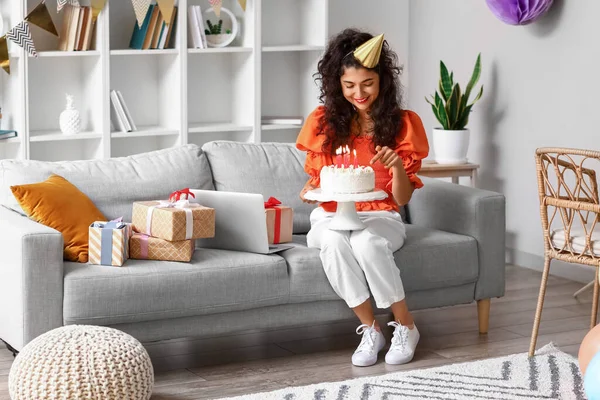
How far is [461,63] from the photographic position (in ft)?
18.1

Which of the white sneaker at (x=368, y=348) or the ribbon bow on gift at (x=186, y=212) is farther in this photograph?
the white sneaker at (x=368, y=348)

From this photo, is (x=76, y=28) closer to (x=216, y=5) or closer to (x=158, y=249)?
(x=216, y=5)

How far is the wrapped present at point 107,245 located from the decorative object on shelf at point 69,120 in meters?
1.85

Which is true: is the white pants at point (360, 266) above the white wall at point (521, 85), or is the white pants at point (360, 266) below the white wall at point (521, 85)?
below

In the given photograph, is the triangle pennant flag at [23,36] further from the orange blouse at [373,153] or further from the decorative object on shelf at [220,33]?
the orange blouse at [373,153]

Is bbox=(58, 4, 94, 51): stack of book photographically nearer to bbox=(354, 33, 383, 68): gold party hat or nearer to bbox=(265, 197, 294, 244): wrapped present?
bbox=(265, 197, 294, 244): wrapped present

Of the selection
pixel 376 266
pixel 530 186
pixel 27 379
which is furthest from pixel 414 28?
pixel 27 379

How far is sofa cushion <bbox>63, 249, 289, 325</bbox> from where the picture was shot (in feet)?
10.1

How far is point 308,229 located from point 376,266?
588 mm

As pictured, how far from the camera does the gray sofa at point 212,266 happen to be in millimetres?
3068

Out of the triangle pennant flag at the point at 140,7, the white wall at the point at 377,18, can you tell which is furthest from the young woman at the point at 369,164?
the white wall at the point at 377,18

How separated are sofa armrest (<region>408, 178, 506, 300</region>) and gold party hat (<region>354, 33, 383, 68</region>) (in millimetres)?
654

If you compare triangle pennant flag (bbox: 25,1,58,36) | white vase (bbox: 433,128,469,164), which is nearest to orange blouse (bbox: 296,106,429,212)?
white vase (bbox: 433,128,469,164)

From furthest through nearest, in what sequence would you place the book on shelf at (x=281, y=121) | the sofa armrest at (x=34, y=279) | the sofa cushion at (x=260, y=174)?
the book on shelf at (x=281, y=121) → the sofa cushion at (x=260, y=174) → the sofa armrest at (x=34, y=279)
